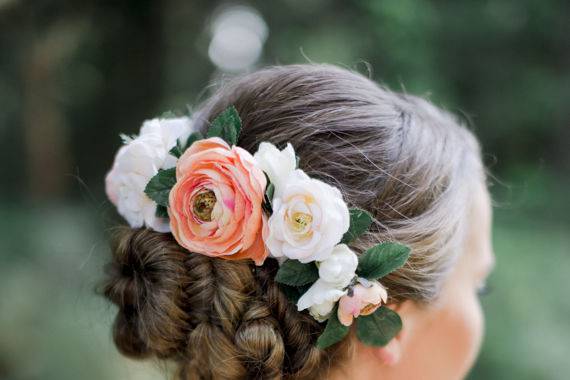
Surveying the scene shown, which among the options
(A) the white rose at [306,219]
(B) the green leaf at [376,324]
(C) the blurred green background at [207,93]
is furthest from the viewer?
(C) the blurred green background at [207,93]

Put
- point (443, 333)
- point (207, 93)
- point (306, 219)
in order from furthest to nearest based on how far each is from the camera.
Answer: point (207, 93) < point (443, 333) < point (306, 219)

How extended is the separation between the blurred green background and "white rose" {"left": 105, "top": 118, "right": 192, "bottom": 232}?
178cm

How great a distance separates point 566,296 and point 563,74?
1492mm

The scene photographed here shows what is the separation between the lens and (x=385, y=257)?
1.04 m

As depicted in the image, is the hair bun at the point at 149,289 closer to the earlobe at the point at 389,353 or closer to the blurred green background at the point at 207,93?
the earlobe at the point at 389,353

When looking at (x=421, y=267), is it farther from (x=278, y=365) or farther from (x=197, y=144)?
(x=197, y=144)

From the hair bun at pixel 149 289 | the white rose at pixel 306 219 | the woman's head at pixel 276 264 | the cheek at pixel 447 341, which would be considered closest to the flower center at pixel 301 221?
the white rose at pixel 306 219

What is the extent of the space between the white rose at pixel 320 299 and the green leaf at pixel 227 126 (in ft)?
0.88

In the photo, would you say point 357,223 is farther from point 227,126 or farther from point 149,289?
point 149,289

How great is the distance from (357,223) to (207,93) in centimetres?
277

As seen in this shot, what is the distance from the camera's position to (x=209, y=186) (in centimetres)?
104

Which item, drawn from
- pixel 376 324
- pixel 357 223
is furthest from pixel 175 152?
pixel 376 324

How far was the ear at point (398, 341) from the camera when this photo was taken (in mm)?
1158

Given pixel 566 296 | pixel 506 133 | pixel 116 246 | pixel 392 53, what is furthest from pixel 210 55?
pixel 116 246
